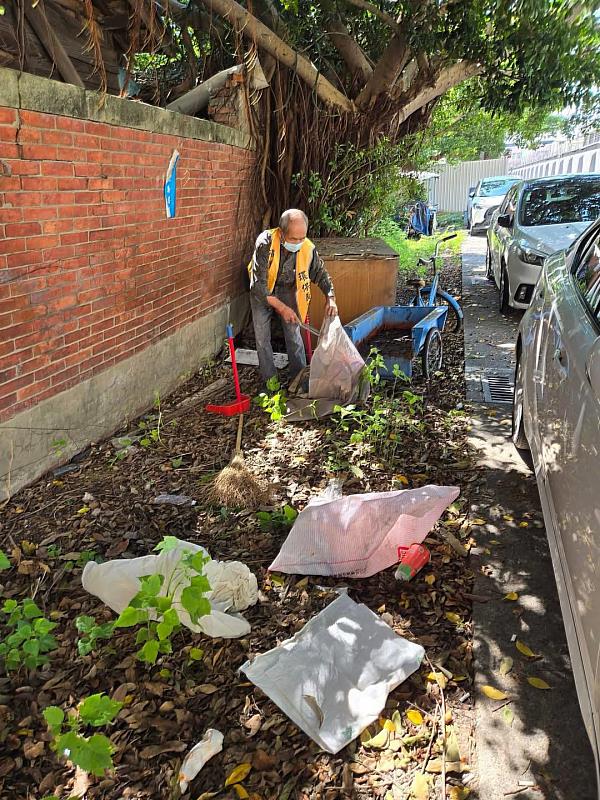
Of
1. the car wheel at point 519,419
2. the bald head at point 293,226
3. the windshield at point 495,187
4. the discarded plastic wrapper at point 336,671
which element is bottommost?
the discarded plastic wrapper at point 336,671

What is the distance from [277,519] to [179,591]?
1.02 metres

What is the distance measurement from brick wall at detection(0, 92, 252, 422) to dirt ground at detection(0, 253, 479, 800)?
0.82 m

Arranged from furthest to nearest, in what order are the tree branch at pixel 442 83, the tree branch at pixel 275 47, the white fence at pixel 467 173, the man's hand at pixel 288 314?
the white fence at pixel 467 173
the tree branch at pixel 442 83
the tree branch at pixel 275 47
the man's hand at pixel 288 314

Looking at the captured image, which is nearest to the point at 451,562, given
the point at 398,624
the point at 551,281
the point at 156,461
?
the point at 398,624

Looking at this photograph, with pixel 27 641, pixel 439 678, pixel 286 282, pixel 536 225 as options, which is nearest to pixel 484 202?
pixel 536 225

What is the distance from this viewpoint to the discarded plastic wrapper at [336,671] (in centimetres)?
247

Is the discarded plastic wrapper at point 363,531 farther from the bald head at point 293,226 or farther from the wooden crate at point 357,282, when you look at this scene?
the wooden crate at point 357,282

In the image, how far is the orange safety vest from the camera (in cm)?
571

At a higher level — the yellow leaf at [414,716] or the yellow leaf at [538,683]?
the yellow leaf at [538,683]

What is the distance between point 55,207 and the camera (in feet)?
13.6

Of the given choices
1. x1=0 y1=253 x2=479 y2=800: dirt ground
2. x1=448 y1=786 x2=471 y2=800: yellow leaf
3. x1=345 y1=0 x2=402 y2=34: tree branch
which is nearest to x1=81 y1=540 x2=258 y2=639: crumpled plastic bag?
x1=0 y1=253 x2=479 y2=800: dirt ground

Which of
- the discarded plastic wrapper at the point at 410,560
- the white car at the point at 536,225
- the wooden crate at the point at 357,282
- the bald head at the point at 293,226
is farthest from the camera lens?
the white car at the point at 536,225

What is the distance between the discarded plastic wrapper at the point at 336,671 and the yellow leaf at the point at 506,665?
1.18 ft

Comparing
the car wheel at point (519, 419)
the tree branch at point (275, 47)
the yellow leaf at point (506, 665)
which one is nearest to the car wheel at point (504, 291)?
the tree branch at point (275, 47)
